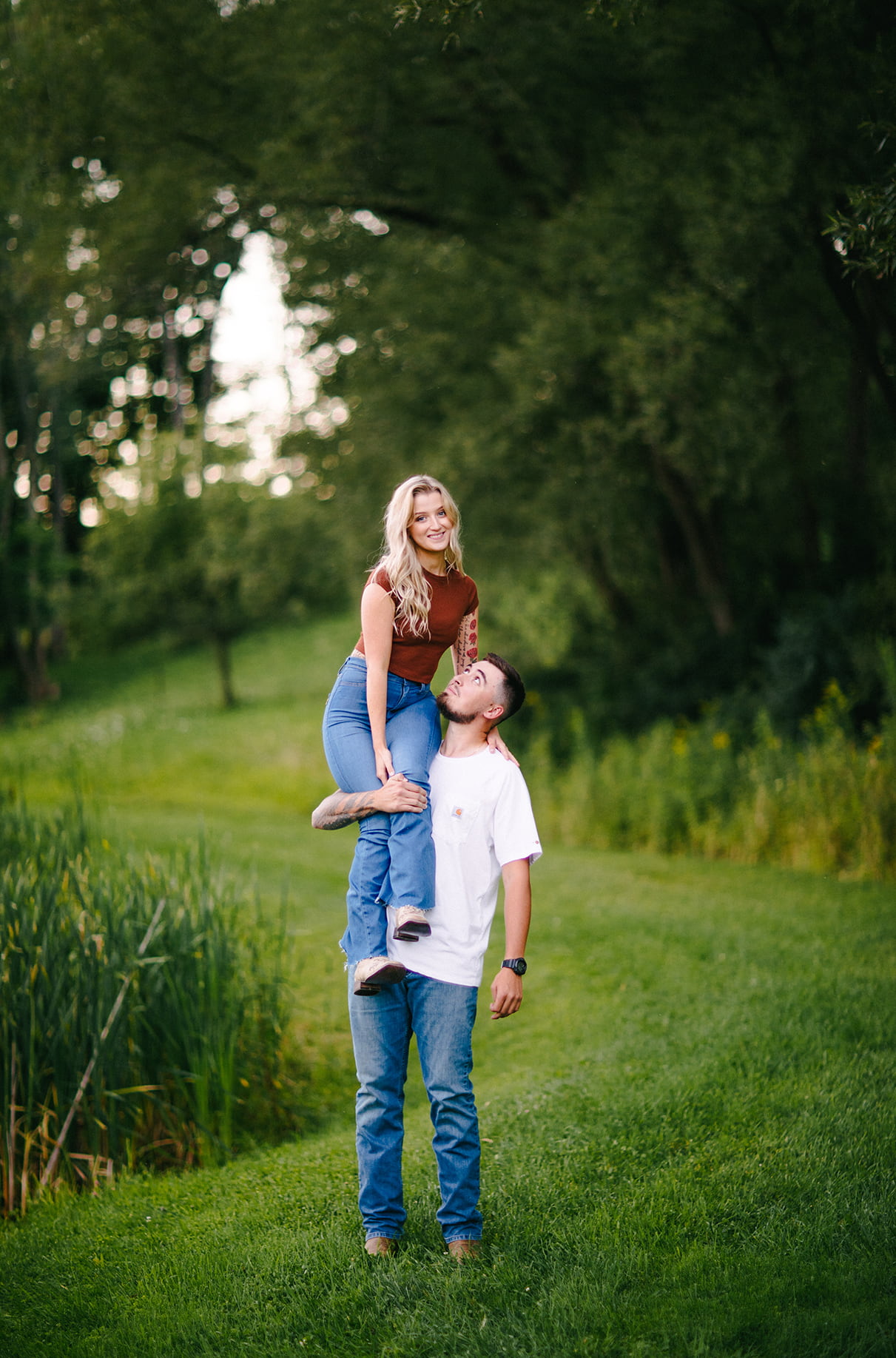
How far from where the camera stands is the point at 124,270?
10.4 meters

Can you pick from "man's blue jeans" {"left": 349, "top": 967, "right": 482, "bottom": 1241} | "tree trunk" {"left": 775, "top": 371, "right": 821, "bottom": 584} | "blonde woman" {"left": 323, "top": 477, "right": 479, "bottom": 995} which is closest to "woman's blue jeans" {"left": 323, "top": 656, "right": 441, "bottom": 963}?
"blonde woman" {"left": 323, "top": 477, "right": 479, "bottom": 995}

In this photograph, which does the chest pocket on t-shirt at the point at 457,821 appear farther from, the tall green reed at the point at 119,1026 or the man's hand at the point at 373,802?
the tall green reed at the point at 119,1026

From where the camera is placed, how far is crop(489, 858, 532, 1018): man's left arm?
9.60 feet

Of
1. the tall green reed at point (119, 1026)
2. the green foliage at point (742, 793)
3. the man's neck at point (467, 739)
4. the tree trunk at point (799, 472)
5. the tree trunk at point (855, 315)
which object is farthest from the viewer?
the tree trunk at point (799, 472)

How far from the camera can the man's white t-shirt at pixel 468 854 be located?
9.74 ft

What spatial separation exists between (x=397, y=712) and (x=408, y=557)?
476 mm

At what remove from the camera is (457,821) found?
3033mm

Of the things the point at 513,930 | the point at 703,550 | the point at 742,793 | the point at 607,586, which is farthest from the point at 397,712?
the point at 607,586

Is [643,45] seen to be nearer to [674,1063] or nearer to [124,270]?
[124,270]

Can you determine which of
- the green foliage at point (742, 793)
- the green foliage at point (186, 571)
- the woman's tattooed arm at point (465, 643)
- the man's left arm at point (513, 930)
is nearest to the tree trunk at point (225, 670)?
the green foliage at point (186, 571)

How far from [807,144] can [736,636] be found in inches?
216

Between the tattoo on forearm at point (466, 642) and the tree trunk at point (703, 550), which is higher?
the tree trunk at point (703, 550)

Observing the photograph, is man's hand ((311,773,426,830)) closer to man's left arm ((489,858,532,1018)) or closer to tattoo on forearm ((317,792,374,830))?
tattoo on forearm ((317,792,374,830))

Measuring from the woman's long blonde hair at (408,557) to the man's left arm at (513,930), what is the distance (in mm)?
779
